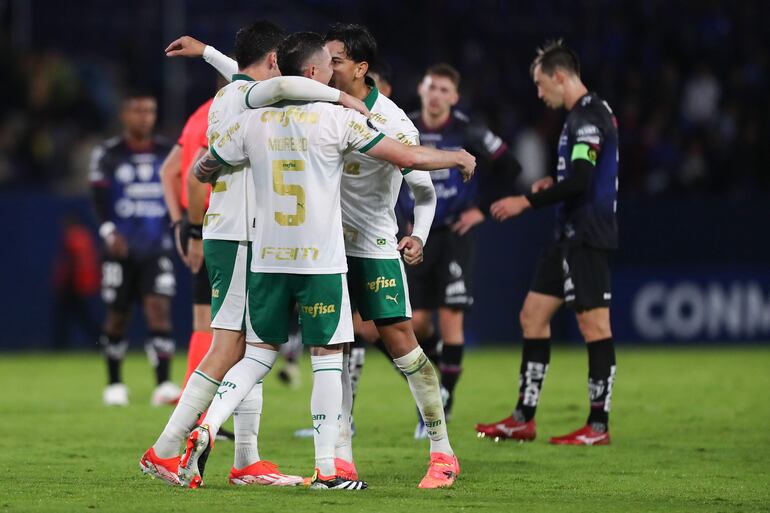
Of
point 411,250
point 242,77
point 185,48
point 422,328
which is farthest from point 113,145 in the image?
Answer: point 411,250

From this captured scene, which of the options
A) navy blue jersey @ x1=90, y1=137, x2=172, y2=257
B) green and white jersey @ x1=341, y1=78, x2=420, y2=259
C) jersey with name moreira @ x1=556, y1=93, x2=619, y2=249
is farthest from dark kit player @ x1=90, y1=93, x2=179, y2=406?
green and white jersey @ x1=341, y1=78, x2=420, y2=259

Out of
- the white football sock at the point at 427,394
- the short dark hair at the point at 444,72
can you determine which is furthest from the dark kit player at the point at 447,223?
the white football sock at the point at 427,394

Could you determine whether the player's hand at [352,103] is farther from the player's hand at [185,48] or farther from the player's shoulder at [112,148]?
the player's shoulder at [112,148]

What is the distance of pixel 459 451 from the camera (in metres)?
8.63

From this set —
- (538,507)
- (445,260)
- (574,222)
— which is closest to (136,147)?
(445,260)

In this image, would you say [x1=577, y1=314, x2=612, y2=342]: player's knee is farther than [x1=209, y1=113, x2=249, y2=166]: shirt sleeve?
Yes

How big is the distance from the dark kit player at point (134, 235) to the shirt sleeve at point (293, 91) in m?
5.77

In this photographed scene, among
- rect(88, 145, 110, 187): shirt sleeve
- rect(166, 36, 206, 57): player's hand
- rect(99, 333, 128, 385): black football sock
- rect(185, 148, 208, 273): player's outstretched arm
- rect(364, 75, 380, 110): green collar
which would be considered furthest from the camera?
rect(88, 145, 110, 187): shirt sleeve

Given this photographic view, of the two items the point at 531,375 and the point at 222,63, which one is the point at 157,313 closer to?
the point at 531,375

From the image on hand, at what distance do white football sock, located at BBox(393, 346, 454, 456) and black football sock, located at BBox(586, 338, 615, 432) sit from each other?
220 centimetres

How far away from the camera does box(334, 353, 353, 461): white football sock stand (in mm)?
7039

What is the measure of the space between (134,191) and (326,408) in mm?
6524

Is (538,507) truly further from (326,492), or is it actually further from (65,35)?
(65,35)

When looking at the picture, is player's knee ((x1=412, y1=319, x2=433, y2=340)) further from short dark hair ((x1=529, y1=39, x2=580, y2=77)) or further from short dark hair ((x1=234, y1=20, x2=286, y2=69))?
short dark hair ((x1=234, y1=20, x2=286, y2=69))
